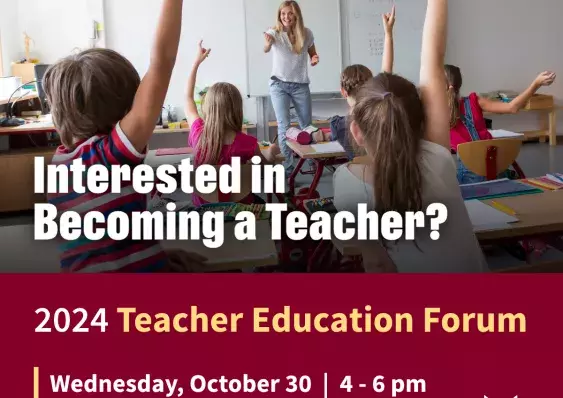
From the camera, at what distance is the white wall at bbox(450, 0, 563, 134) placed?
6.59m

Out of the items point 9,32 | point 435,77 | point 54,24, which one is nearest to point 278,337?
point 435,77

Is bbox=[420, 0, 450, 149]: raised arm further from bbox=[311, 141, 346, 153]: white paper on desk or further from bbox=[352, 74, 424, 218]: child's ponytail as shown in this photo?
bbox=[311, 141, 346, 153]: white paper on desk

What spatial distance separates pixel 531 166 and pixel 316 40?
2.51 meters

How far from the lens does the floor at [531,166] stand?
14.6ft

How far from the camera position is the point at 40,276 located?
1.14 metres

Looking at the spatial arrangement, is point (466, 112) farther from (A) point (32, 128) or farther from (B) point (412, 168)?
(A) point (32, 128)

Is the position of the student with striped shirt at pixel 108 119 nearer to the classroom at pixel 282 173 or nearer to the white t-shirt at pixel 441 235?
the classroom at pixel 282 173

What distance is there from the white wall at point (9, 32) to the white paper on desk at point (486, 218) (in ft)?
17.2

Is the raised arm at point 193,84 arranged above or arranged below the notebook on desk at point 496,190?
above

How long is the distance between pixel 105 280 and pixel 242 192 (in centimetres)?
144

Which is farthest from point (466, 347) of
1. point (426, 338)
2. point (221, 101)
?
point (221, 101)

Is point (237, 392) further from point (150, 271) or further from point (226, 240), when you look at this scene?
point (226, 240)

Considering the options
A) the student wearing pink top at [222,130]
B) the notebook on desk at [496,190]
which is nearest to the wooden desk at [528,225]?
the notebook on desk at [496,190]

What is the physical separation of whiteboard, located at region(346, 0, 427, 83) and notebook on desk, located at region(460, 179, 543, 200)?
4.53m
